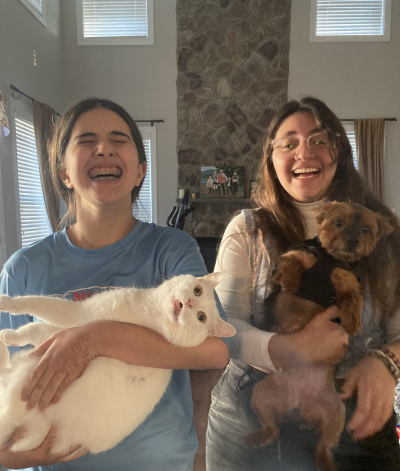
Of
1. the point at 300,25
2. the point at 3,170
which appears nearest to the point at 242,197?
the point at 300,25

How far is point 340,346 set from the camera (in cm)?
68

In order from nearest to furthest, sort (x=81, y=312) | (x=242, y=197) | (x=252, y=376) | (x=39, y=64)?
(x=81, y=312) < (x=252, y=376) < (x=39, y=64) < (x=242, y=197)

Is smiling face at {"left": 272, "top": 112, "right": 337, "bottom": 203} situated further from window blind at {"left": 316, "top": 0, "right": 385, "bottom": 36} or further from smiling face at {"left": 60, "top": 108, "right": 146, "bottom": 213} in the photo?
window blind at {"left": 316, "top": 0, "right": 385, "bottom": 36}

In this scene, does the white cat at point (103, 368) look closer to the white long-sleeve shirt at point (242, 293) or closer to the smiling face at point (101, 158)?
the white long-sleeve shirt at point (242, 293)

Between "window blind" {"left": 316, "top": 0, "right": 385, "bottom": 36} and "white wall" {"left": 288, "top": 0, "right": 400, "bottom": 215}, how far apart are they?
0.18 metres

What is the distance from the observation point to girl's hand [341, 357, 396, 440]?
678mm

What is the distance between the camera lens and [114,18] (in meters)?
3.36

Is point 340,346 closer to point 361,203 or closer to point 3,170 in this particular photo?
point 361,203

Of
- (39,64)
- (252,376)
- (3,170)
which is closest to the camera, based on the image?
(252,376)

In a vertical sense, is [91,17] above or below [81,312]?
above

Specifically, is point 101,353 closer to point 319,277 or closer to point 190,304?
point 190,304

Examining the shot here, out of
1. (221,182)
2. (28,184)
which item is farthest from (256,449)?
(221,182)

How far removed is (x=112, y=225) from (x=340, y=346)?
625 millimetres

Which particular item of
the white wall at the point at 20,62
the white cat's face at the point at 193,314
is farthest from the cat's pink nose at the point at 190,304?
the white wall at the point at 20,62
